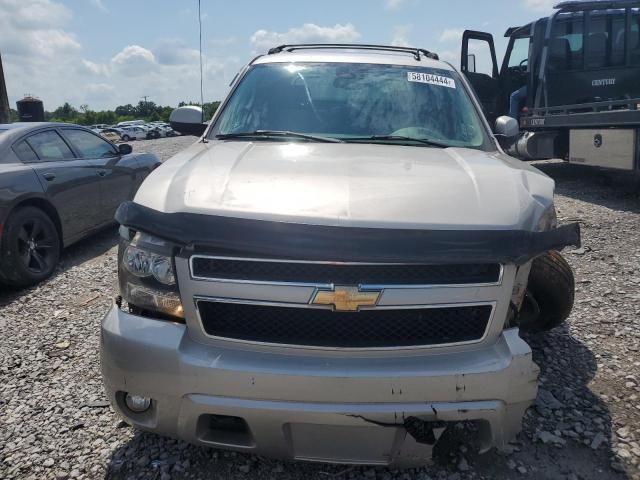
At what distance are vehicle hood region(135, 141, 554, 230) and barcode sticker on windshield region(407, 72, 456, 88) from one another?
0.99 m

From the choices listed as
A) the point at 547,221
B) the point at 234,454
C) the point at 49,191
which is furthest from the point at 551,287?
the point at 49,191

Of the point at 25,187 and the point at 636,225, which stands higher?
the point at 25,187

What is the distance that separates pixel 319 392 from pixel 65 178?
4745 mm

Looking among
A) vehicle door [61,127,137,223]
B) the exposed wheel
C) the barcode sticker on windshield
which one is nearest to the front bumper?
the barcode sticker on windshield

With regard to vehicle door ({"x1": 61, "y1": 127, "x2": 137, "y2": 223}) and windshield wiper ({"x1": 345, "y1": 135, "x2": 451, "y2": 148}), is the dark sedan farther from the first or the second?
windshield wiper ({"x1": 345, "y1": 135, "x2": 451, "y2": 148})

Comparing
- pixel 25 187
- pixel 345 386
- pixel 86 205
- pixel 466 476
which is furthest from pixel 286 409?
pixel 86 205

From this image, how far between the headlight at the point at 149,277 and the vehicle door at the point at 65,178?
3.73 metres

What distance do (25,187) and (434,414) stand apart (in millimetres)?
4588

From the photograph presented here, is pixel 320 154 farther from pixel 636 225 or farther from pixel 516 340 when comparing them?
pixel 636 225

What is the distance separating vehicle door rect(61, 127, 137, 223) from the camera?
6277 mm

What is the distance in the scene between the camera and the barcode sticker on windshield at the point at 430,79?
3.58 meters

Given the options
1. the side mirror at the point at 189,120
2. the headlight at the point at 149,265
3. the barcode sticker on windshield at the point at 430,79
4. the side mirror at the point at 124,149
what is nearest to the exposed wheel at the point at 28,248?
the side mirror at the point at 124,149

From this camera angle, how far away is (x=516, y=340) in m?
2.05

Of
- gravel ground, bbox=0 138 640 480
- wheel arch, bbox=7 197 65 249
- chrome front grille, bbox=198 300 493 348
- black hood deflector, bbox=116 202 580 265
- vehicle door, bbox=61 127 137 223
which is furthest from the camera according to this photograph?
vehicle door, bbox=61 127 137 223
